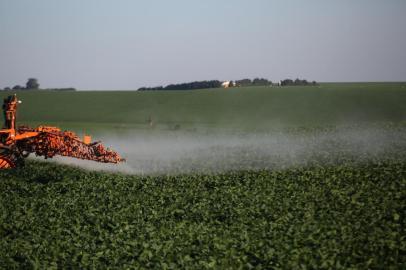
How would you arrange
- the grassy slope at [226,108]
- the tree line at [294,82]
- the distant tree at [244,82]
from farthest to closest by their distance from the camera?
the distant tree at [244,82] < the tree line at [294,82] < the grassy slope at [226,108]

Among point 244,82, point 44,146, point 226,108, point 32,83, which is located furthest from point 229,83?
point 44,146

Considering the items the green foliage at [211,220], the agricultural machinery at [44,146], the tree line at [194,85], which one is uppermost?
the tree line at [194,85]

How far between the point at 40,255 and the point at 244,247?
5.72 m

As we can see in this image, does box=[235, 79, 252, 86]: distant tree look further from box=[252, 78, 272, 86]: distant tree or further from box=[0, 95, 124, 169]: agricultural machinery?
box=[0, 95, 124, 169]: agricultural machinery

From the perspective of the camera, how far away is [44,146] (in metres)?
25.0

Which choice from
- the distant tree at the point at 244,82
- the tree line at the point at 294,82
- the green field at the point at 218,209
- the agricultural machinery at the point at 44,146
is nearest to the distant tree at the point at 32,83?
the distant tree at the point at 244,82

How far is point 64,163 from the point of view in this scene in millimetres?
28406

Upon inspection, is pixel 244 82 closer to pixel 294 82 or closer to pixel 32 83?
pixel 294 82

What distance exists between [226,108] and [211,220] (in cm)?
6150

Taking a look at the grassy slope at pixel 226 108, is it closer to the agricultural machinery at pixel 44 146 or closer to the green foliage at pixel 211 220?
the agricultural machinery at pixel 44 146

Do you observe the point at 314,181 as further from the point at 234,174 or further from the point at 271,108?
the point at 271,108

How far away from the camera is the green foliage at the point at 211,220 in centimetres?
1327

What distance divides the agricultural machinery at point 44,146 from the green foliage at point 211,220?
4.89 feet

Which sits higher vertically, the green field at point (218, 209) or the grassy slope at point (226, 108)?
the grassy slope at point (226, 108)
